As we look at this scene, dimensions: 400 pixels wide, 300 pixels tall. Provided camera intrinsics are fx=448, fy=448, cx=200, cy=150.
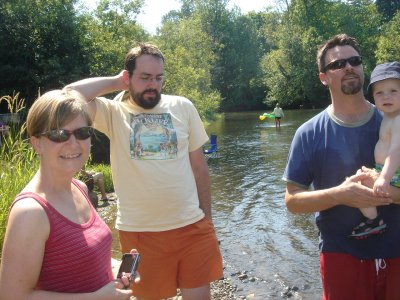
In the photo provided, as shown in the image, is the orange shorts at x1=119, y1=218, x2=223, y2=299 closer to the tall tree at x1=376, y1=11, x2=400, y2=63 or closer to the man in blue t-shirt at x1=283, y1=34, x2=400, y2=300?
the man in blue t-shirt at x1=283, y1=34, x2=400, y2=300

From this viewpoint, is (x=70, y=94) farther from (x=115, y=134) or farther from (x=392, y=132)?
(x=392, y=132)

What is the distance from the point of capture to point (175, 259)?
3.58m

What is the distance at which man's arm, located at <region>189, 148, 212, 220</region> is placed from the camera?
3807 millimetres

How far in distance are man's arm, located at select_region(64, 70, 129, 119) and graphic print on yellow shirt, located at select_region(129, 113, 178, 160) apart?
0.31 metres

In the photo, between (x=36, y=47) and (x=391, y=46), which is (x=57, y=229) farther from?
A: (x=391, y=46)

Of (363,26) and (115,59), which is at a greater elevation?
(363,26)

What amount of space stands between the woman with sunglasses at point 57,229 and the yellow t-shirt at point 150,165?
1112mm

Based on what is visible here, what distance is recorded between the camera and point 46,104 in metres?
2.13

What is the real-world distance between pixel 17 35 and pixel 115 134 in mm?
18783

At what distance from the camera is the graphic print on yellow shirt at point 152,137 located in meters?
3.54

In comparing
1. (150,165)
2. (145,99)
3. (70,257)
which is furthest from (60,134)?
(145,99)

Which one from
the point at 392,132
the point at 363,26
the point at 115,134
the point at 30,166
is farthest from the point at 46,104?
the point at 363,26

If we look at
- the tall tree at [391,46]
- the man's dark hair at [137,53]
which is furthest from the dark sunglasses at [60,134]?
the tall tree at [391,46]

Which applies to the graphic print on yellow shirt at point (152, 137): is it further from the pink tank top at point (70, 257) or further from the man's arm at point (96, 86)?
the pink tank top at point (70, 257)
